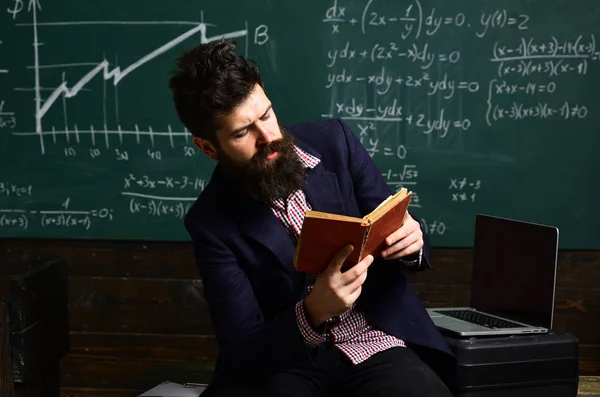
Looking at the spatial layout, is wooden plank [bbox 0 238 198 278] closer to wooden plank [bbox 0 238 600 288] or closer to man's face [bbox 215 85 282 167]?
wooden plank [bbox 0 238 600 288]

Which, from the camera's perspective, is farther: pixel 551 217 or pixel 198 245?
pixel 551 217

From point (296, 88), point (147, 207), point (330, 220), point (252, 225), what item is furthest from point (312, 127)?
point (147, 207)

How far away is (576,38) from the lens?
321 centimetres

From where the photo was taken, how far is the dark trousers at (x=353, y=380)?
→ 1.87 meters

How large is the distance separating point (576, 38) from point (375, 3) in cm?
84

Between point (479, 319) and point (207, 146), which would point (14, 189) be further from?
point (479, 319)

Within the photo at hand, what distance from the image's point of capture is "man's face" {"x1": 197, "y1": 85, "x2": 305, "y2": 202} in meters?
1.91

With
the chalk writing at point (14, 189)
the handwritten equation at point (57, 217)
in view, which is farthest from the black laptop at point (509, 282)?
the chalk writing at point (14, 189)

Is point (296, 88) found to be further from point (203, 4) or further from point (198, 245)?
point (198, 245)

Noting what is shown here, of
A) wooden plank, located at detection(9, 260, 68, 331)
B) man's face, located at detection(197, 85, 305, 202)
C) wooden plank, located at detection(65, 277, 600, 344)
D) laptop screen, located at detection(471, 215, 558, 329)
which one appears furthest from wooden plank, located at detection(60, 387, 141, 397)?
man's face, located at detection(197, 85, 305, 202)

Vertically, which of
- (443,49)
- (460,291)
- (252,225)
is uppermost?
(443,49)

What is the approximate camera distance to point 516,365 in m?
2.06

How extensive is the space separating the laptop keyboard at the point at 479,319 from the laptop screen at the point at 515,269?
41 mm

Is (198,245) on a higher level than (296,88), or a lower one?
lower
